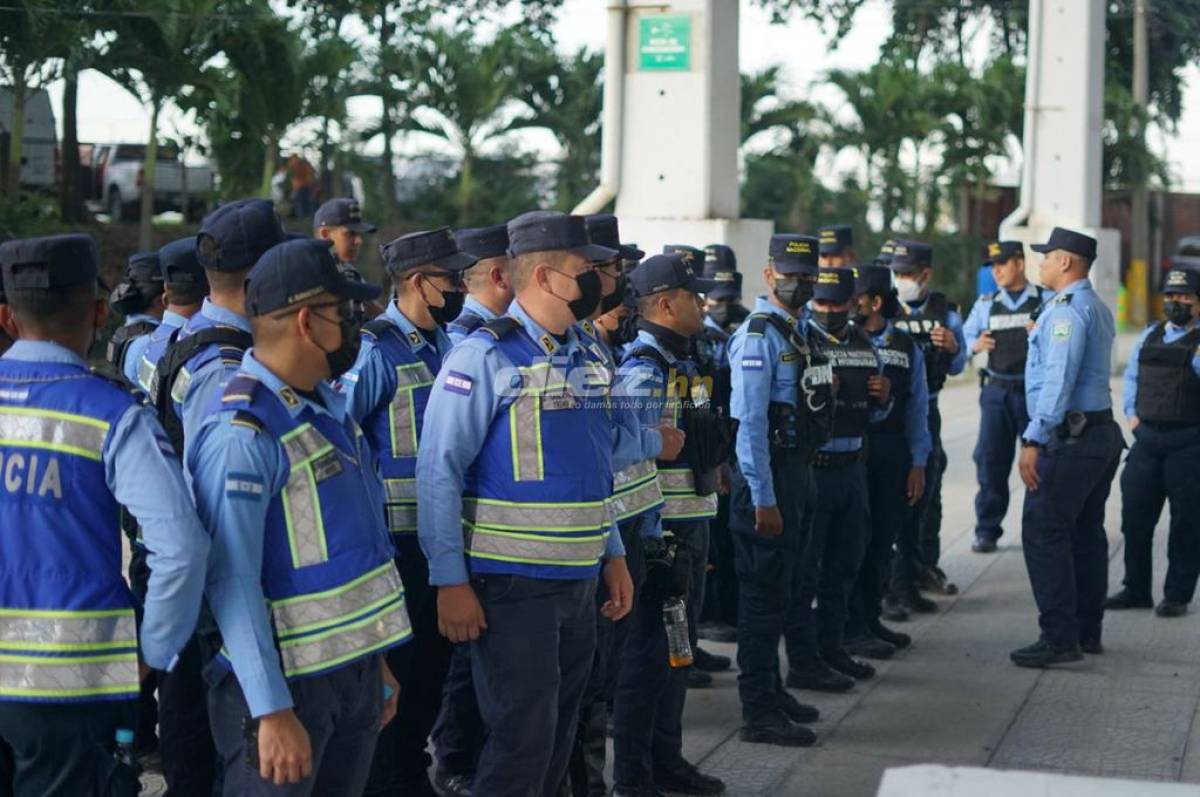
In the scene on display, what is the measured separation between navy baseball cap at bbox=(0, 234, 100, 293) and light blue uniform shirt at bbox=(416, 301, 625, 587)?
118 centimetres

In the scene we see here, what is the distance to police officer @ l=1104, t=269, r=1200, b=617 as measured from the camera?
9.16 meters

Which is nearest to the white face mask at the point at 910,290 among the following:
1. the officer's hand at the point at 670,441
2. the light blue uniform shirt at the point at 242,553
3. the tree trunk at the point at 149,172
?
the officer's hand at the point at 670,441

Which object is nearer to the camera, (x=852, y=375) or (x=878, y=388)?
(x=852, y=375)

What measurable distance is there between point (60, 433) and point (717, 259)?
5.68m

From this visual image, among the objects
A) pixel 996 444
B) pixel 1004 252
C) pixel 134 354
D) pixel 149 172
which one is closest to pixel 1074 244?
pixel 1004 252

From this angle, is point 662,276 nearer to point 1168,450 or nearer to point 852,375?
point 852,375

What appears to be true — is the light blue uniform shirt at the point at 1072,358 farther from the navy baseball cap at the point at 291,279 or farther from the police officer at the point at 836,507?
the navy baseball cap at the point at 291,279

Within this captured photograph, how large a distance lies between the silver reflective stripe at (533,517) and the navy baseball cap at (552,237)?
0.77m

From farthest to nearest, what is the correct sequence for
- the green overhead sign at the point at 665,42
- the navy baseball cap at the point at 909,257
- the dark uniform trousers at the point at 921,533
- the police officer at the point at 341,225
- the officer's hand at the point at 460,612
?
the green overhead sign at the point at 665,42, the navy baseball cap at the point at 909,257, the dark uniform trousers at the point at 921,533, the police officer at the point at 341,225, the officer's hand at the point at 460,612

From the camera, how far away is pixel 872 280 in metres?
8.61

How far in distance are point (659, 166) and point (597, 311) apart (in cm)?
528

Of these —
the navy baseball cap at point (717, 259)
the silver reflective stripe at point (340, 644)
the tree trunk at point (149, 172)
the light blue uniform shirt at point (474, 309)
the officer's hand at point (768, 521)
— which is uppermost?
the tree trunk at point (149, 172)

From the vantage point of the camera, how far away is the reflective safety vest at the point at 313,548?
3.67 meters

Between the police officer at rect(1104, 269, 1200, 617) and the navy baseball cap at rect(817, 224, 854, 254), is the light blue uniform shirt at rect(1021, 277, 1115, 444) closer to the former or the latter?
the police officer at rect(1104, 269, 1200, 617)
